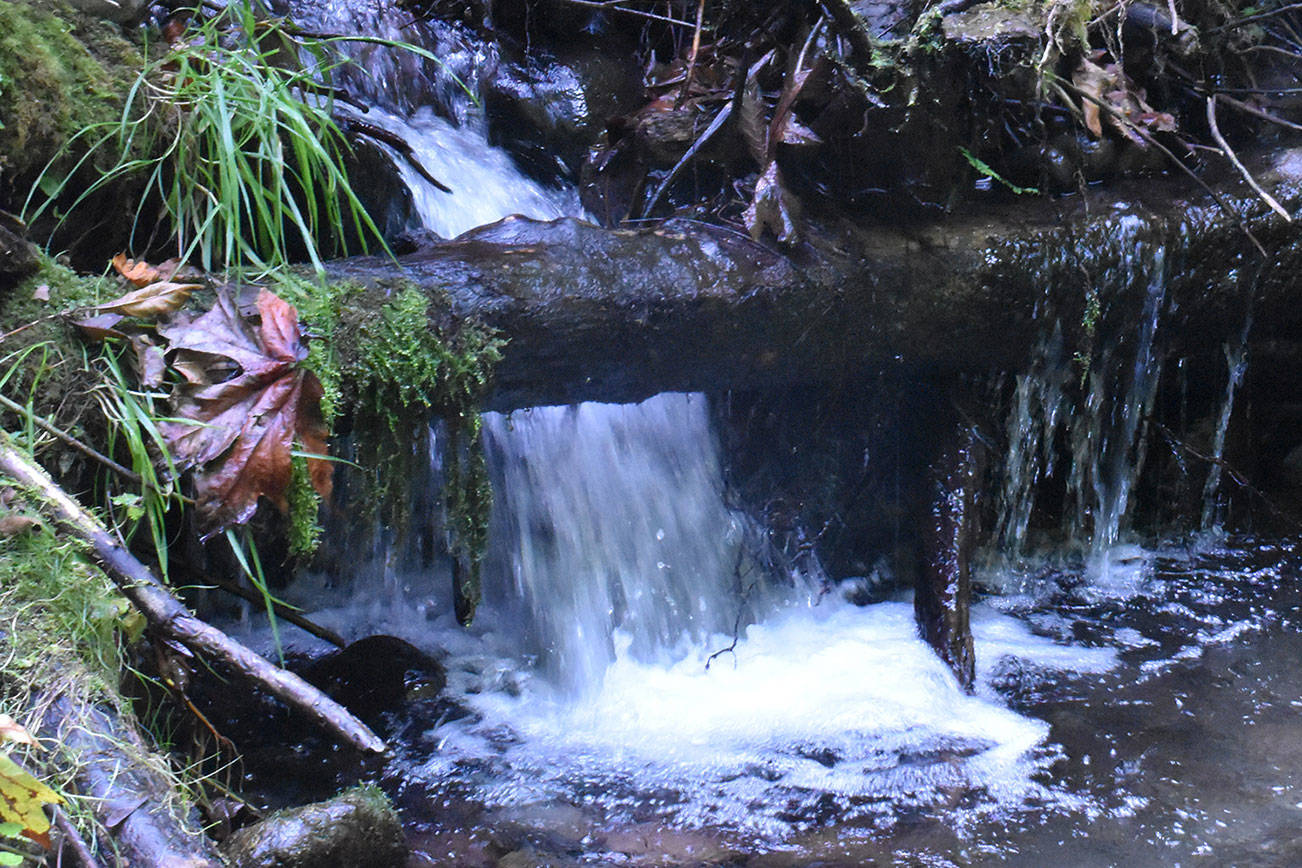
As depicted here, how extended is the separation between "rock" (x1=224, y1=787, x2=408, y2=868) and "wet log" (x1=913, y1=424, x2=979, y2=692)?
212 cm

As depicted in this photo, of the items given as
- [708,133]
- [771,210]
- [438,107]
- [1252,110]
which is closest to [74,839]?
[771,210]

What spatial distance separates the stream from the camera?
8.16 ft

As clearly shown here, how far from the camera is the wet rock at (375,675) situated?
312 centimetres

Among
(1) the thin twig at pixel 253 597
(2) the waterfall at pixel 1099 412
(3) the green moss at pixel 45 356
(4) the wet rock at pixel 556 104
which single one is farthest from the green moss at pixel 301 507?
(2) the waterfall at pixel 1099 412

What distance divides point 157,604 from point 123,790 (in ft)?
1.43

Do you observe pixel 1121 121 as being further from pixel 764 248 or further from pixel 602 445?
pixel 602 445

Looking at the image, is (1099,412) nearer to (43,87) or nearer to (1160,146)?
(1160,146)

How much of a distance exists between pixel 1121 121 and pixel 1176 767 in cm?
221

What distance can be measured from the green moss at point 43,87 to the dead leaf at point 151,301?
0.61 metres

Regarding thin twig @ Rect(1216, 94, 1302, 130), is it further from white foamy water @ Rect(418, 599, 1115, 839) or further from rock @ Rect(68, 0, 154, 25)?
rock @ Rect(68, 0, 154, 25)

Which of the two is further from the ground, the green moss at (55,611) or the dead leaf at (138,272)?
the dead leaf at (138,272)

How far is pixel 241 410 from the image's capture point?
7.22 feet

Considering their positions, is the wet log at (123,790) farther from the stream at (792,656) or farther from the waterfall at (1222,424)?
the waterfall at (1222,424)

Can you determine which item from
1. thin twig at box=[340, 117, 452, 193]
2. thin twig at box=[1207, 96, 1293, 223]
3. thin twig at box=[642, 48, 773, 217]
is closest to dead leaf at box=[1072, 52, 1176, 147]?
thin twig at box=[1207, 96, 1293, 223]
